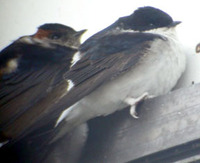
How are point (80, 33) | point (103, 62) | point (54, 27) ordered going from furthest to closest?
1. point (54, 27)
2. point (80, 33)
3. point (103, 62)

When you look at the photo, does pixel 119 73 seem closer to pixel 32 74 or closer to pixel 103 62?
pixel 103 62

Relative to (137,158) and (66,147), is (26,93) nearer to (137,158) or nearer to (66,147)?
(66,147)

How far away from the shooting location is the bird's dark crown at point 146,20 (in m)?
2.24

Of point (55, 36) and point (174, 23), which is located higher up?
point (174, 23)

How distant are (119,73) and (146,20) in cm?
55

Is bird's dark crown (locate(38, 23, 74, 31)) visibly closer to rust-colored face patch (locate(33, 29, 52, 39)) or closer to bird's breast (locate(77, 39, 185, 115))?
rust-colored face patch (locate(33, 29, 52, 39))

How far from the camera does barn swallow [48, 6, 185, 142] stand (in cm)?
178

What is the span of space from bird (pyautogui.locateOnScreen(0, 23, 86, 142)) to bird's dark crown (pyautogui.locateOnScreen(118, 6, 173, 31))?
28 cm

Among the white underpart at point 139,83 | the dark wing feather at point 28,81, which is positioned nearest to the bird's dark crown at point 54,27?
the dark wing feather at point 28,81

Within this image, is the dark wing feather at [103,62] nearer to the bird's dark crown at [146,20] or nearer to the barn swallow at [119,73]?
the barn swallow at [119,73]

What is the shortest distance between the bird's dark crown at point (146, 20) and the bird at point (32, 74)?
0.91ft

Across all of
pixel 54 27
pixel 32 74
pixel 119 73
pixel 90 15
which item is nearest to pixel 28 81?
pixel 32 74

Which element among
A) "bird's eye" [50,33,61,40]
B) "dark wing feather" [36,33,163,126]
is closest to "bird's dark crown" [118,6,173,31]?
"dark wing feather" [36,33,163,126]

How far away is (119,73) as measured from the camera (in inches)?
73.9
